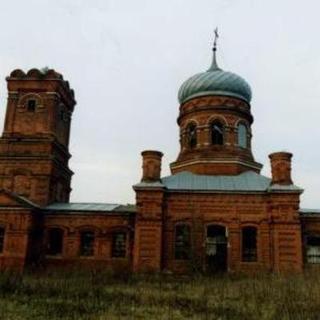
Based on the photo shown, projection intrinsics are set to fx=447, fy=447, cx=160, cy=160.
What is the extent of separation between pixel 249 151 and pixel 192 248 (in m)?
8.21

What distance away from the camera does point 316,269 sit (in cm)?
2161

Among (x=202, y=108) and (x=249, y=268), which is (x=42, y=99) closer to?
(x=202, y=108)

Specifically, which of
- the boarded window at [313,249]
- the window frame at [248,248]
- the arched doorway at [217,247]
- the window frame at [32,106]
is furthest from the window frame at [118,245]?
the boarded window at [313,249]

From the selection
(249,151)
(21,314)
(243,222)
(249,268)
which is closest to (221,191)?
(243,222)

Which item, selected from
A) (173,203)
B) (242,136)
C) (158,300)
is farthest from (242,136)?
(158,300)

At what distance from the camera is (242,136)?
27.5 metres

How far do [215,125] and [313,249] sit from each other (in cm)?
916

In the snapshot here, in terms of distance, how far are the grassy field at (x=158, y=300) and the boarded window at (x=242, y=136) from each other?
1179 centimetres

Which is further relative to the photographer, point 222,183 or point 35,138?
point 35,138

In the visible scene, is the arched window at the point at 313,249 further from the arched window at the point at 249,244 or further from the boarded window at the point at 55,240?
the boarded window at the point at 55,240

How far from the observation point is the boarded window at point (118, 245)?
2406cm

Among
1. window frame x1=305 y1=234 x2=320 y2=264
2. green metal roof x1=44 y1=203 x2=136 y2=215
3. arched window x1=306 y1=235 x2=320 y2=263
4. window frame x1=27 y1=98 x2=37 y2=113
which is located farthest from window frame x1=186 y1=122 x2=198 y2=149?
window frame x1=27 y1=98 x2=37 y2=113

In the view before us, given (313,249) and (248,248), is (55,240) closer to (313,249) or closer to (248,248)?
(248,248)

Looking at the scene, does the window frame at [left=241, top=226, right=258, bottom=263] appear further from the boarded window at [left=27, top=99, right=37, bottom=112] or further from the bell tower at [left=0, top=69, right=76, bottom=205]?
the boarded window at [left=27, top=99, right=37, bottom=112]
